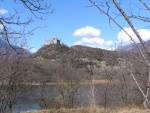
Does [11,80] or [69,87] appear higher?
[11,80]

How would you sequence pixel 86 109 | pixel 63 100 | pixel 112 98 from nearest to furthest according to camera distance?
1. pixel 86 109
2. pixel 112 98
3. pixel 63 100

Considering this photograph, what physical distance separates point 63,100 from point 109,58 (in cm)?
1050

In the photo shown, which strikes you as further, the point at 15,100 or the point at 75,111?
the point at 15,100

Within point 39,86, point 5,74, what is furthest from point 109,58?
point 39,86

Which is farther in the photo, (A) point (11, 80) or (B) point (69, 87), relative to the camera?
(B) point (69, 87)

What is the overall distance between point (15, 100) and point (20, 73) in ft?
5.82

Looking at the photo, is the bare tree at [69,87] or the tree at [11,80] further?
the bare tree at [69,87]

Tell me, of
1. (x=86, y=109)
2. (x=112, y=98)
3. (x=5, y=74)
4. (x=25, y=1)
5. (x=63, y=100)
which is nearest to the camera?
(x=25, y=1)

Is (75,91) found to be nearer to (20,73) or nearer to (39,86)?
(39,86)

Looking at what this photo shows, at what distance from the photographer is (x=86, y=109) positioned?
1542cm

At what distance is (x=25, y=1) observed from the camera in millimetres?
4633

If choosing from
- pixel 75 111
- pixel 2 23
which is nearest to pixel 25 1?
pixel 2 23

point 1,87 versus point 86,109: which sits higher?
point 1,87

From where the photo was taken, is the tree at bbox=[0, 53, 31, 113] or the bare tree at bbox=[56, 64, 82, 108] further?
the bare tree at bbox=[56, 64, 82, 108]
